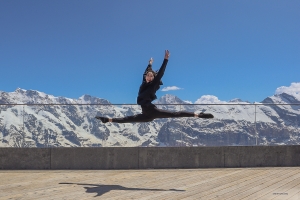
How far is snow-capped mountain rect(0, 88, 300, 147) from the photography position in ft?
35.3

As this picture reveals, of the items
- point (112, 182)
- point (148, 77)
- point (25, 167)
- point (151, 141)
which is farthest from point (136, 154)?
point (148, 77)

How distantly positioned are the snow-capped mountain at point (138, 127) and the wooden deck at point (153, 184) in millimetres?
991

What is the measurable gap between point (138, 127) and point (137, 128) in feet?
0.16

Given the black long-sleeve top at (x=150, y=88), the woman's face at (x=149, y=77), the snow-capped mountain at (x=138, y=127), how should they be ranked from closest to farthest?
the black long-sleeve top at (x=150, y=88) → the woman's face at (x=149, y=77) → the snow-capped mountain at (x=138, y=127)

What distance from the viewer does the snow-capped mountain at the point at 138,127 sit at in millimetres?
10773

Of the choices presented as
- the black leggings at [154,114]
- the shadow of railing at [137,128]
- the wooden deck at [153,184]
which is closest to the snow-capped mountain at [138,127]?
the shadow of railing at [137,128]

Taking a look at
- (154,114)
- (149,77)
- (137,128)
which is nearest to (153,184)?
(154,114)

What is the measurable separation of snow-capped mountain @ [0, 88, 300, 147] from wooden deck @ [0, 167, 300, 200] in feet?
3.25

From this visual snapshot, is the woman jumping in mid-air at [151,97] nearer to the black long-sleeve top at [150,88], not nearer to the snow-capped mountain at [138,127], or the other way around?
the black long-sleeve top at [150,88]

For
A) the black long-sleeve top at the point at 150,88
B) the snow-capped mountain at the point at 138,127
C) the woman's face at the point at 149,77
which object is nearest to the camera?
the black long-sleeve top at the point at 150,88

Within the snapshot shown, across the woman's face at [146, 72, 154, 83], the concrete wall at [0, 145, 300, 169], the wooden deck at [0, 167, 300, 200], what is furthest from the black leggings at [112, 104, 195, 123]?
the concrete wall at [0, 145, 300, 169]

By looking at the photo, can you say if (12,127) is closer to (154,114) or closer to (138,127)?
(138,127)

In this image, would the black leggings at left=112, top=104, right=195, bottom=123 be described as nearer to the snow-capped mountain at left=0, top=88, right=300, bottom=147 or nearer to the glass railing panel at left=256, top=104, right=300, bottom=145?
the snow-capped mountain at left=0, top=88, right=300, bottom=147

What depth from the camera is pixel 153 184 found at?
25.6 feet
